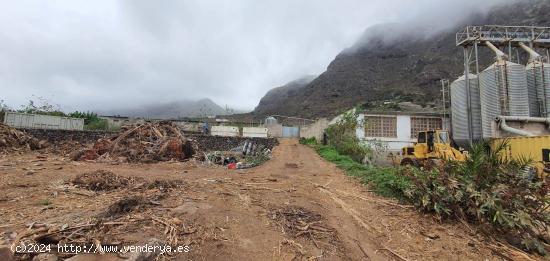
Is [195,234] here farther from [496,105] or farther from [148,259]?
[496,105]

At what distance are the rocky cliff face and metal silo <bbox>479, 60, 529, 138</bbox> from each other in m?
31.8

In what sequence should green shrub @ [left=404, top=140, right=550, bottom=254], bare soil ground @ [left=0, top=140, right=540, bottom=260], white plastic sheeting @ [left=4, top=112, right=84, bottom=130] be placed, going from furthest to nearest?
white plastic sheeting @ [left=4, top=112, right=84, bottom=130] → green shrub @ [left=404, top=140, right=550, bottom=254] → bare soil ground @ [left=0, top=140, right=540, bottom=260]

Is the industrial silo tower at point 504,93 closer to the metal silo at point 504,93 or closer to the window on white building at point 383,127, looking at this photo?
the metal silo at point 504,93

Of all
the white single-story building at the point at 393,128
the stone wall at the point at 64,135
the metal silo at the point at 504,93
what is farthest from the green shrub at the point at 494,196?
the stone wall at the point at 64,135

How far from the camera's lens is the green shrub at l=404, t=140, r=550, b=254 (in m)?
4.66

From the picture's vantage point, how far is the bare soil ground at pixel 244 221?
4051 mm

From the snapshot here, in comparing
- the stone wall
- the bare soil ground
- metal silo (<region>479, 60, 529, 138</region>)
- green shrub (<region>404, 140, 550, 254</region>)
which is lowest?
the bare soil ground

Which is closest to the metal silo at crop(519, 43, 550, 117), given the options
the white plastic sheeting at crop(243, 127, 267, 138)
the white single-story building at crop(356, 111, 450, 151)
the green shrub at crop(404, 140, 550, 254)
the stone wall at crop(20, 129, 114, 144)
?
the white single-story building at crop(356, 111, 450, 151)

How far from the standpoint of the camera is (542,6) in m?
64.6

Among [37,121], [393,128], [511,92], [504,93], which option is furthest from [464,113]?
[37,121]

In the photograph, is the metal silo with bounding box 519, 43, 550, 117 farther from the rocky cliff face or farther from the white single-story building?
the rocky cliff face

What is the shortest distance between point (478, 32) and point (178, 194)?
2489 cm

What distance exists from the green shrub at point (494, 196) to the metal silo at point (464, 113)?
18.2 metres

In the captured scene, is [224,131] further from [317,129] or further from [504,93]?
[504,93]
